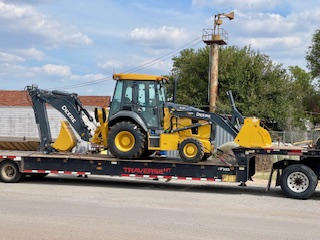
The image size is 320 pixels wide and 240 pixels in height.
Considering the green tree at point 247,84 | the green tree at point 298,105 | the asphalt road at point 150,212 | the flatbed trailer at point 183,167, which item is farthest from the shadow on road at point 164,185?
the green tree at point 298,105

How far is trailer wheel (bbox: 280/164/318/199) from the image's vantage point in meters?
12.5

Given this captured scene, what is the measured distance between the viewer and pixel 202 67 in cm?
4722

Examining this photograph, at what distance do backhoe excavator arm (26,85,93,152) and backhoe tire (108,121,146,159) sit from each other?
5.38 feet

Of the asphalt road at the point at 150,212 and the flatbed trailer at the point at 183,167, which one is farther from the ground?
the flatbed trailer at the point at 183,167

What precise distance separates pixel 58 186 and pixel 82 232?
21.0 ft

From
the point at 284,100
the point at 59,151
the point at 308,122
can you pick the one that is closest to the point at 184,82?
the point at 284,100

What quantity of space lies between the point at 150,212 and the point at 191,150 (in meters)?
3.85

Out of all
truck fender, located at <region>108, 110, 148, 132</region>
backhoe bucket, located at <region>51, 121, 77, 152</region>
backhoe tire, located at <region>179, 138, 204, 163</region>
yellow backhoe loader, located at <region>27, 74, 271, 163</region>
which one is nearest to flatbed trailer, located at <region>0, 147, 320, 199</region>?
backhoe tire, located at <region>179, 138, 204, 163</region>

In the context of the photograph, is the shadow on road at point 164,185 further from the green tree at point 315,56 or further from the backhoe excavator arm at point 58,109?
the green tree at point 315,56

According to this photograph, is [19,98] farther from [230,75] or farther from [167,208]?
[167,208]

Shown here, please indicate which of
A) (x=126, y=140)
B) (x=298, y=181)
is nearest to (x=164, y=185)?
(x=126, y=140)

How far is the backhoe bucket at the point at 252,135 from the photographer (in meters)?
13.2

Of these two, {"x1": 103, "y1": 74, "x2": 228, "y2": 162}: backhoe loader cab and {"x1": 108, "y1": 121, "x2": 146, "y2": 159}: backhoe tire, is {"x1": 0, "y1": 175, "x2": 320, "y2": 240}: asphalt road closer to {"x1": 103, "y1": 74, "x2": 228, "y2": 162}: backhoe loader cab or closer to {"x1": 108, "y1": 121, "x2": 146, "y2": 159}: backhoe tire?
{"x1": 108, "y1": 121, "x2": 146, "y2": 159}: backhoe tire

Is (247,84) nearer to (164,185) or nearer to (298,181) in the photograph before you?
(164,185)
